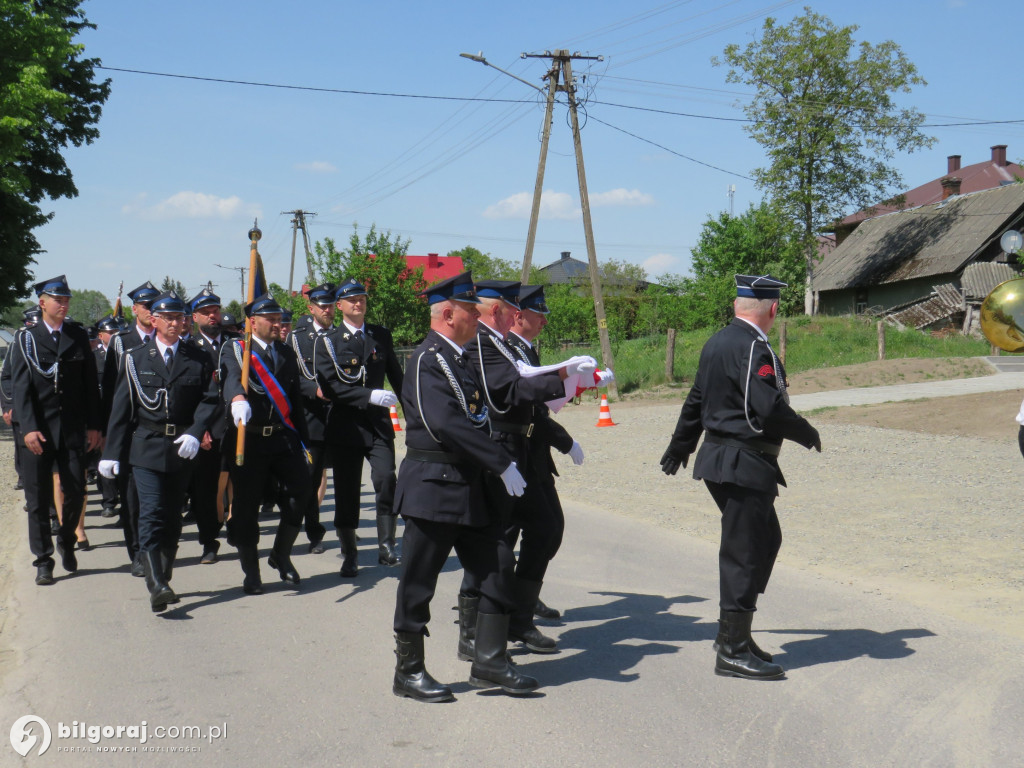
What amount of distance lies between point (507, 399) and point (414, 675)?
1.39 metres

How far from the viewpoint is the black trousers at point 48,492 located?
7.28 metres

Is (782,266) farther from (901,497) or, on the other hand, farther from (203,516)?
(203,516)

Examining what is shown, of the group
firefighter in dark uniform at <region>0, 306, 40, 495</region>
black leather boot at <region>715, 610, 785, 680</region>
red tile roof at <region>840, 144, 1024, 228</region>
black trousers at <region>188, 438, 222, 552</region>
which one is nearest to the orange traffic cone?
black trousers at <region>188, 438, 222, 552</region>

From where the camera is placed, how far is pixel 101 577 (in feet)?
24.5

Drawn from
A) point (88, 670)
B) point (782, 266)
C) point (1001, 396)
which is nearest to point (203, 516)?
point (88, 670)

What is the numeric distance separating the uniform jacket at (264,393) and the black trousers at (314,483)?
277 mm

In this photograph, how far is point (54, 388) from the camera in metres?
7.42

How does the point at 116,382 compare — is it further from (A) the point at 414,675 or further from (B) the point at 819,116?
(B) the point at 819,116

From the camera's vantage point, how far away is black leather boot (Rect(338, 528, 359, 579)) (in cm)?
730

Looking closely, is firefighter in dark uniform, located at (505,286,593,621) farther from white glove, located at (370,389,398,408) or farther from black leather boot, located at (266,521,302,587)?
black leather boot, located at (266,521,302,587)

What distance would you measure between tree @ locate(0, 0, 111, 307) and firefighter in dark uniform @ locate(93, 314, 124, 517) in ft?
34.3

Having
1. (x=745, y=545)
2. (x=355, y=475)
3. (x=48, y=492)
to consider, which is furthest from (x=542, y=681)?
(x=48, y=492)

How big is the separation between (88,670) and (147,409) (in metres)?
1.96

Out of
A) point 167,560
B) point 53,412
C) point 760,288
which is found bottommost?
point 167,560
